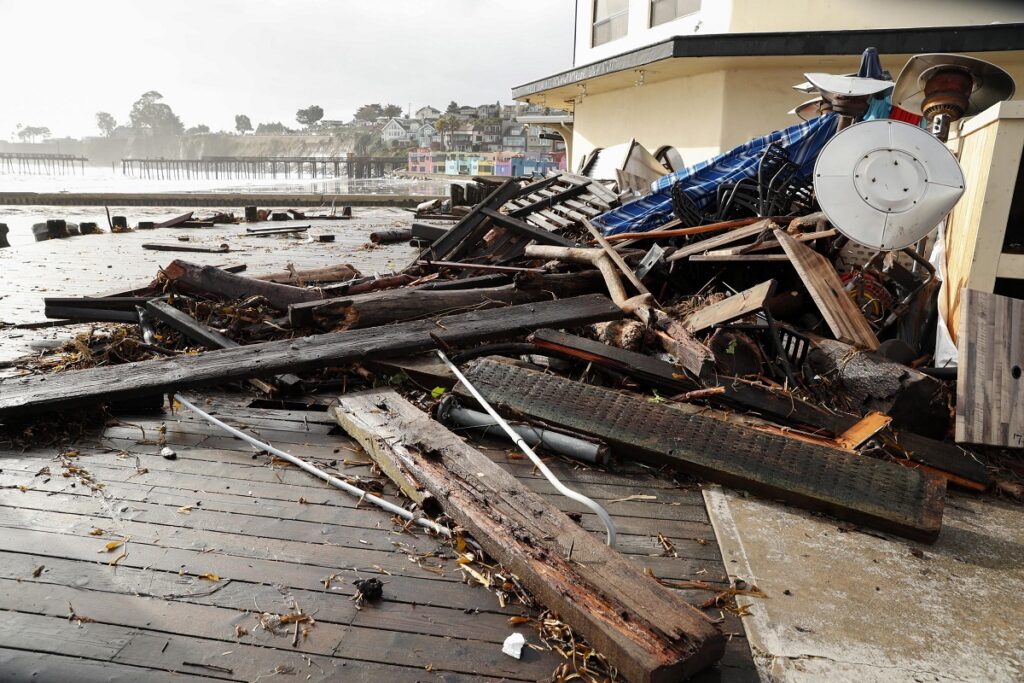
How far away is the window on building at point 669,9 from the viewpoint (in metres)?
13.9

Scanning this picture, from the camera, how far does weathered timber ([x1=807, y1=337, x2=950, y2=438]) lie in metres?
4.23

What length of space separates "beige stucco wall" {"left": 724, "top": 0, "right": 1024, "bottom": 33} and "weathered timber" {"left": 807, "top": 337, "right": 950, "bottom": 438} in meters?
9.91

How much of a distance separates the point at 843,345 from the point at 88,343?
20.3 feet

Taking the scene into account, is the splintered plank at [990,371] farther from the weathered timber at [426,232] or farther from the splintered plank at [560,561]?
the weathered timber at [426,232]

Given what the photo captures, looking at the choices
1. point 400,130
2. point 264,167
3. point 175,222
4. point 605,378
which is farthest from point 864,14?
point 400,130

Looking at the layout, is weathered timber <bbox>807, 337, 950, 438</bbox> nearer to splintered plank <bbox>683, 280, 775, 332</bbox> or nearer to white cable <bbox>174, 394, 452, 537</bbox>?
splintered plank <bbox>683, 280, 775, 332</bbox>

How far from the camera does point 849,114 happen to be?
7.29 m

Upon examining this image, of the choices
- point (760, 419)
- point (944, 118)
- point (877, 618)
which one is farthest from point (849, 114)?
point (877, 618)

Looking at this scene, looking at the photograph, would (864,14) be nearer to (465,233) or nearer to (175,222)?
(465,233)

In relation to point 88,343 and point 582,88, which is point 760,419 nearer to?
point 88,343

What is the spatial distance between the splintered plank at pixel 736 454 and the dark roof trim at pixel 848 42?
927cm

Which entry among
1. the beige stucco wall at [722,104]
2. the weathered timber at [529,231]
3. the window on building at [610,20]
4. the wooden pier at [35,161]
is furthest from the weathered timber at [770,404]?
the wooden pier at [35,161]

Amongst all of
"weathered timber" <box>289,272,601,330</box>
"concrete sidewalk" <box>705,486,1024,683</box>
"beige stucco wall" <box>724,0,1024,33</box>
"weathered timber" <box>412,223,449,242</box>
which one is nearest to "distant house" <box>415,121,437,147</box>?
"beige stucco wall" <box>724,0,1024,33</box>

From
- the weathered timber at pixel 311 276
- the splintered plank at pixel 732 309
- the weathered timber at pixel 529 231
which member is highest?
the weathered timber at pixel 529 231
